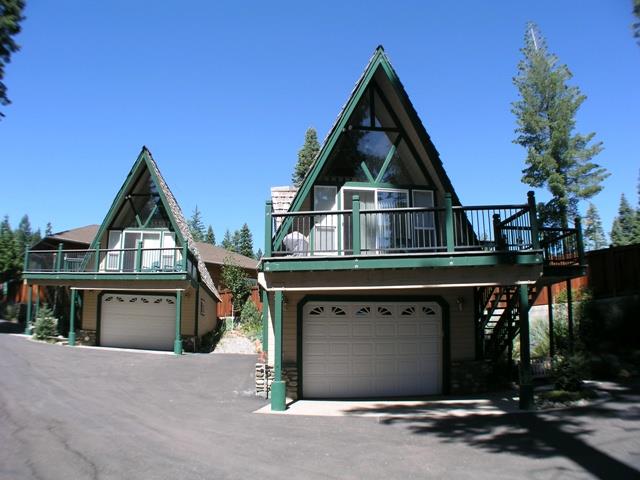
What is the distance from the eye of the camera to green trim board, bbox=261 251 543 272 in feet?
34.2

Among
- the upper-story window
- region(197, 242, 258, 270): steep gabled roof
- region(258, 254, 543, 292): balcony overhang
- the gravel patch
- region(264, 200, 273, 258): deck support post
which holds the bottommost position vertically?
the gravel patch

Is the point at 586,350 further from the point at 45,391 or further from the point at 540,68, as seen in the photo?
the point at 540,68

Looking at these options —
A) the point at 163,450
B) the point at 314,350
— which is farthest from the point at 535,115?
the point at 163,450

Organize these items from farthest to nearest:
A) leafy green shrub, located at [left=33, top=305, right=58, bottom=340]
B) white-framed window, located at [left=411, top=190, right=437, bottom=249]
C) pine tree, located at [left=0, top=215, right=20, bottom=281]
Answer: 1. pine tree, located at [left=0, top=215, right=20, bottom=281]
2. leafy green shrub, located at [left=33, top=305, right=58, bottom=340]
3. white-framed window, located at [left=411, top=190, right=437, bottom=249]

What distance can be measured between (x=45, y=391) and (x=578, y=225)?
43.8ft

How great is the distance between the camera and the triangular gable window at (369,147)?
1334 cm

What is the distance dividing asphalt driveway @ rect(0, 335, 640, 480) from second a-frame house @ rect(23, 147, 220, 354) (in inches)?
384

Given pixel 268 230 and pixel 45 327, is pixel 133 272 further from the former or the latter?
pixel 268 230

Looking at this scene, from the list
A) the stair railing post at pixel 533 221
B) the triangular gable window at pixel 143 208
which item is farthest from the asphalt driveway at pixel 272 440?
the triangular gable window at pixel 143 208

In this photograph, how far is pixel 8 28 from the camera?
8938 millimetres

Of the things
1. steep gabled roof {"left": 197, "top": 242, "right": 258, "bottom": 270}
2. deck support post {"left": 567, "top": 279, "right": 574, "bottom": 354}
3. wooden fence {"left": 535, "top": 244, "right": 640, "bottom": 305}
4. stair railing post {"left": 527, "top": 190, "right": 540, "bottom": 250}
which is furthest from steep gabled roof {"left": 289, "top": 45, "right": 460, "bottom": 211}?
steep gabled roof {"left": 197, "top": 242, "right": 258, "bottom": 270}

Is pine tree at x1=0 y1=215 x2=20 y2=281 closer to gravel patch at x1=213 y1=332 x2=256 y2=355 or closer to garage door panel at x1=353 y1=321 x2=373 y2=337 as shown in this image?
gravel patch at x1=213 y1=332 x2=256 y2=355

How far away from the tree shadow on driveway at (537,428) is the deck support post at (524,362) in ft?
1.62

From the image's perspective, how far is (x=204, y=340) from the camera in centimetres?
2403
